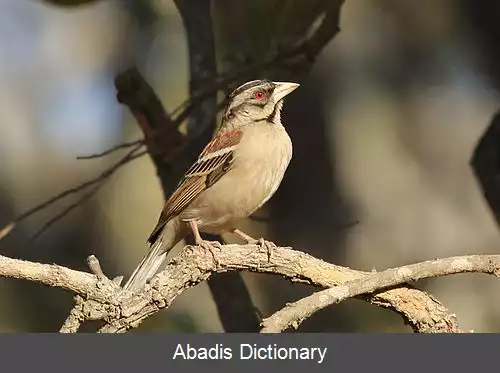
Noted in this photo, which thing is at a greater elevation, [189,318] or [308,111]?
[308,111]

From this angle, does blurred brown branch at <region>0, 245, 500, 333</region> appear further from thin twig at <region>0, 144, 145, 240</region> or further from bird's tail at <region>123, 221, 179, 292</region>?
thin twig at <region>0, 144, 145, 240</region>

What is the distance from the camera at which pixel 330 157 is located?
192 inches

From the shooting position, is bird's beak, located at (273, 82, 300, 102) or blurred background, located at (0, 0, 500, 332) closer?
bird's beak, located at (273, 82, 300, 102)

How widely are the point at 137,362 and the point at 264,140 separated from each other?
2.74ft

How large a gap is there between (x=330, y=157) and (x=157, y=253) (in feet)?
7.39

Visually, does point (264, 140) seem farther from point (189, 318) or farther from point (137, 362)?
point (189, 318)

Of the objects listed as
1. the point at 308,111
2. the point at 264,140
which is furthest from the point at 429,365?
the point at 308,111

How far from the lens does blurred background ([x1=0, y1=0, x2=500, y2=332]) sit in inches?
178

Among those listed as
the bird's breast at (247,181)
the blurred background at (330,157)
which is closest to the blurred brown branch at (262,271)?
the bird's breast at (247,181)

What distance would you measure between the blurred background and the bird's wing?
1.37 metres

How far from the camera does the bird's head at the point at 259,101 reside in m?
2.92

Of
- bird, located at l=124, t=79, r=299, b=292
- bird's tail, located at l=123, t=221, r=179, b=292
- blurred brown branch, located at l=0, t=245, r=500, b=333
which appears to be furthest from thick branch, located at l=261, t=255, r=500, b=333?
bird's tail, located at l=123, t=221, r=179, b=292

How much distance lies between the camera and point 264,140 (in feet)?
9.14

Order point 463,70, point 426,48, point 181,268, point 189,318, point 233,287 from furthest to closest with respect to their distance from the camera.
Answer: point 426,48 → point 463,70 → point 189,318 → point 233,287 → point 181,268
